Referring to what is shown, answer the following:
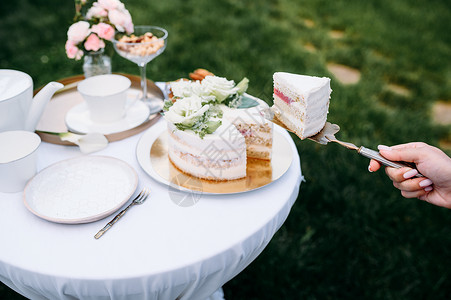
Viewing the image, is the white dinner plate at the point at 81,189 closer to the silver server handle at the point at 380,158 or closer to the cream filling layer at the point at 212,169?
the cream filling layer at the point at 212,169

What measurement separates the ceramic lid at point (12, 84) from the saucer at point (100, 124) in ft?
0.95

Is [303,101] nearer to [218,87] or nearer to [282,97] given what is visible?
[282,97]

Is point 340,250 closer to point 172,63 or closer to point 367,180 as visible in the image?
point 367,180

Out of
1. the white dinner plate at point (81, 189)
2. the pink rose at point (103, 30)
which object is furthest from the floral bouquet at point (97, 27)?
the white dinner plate at point (81, 189)

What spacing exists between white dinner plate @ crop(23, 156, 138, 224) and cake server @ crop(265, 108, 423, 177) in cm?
70

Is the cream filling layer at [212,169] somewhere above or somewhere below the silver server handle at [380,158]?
below

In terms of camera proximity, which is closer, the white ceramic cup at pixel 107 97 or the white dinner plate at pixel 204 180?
the white dinner plate at pixel 204 180

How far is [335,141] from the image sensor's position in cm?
147

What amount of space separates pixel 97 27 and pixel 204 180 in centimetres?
105

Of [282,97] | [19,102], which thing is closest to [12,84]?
[19,102]

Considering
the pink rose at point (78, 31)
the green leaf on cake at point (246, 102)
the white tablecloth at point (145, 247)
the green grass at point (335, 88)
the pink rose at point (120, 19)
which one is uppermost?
the pink rose at point (120, 19)

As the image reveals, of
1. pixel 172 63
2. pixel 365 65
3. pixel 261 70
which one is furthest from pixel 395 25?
pixel 172 63

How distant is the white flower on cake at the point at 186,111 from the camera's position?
141 centimetres

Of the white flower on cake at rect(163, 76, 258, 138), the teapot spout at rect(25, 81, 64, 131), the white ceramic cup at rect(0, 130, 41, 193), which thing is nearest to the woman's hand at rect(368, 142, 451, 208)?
the white flower on cake at rect(163, 76, 258, 138)
